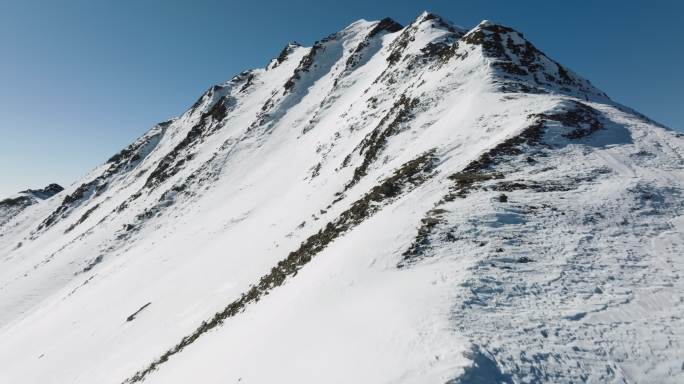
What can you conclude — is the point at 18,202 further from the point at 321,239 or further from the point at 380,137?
the point at 321,239

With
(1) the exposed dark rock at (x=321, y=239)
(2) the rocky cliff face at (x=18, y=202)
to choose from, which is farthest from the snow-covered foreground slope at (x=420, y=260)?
(2) the rocky cliff face at (x=18, y=202)

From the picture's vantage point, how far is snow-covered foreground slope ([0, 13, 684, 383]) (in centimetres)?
889

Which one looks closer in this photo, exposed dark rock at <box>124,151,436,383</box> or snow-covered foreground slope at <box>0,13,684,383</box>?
snow-covered foreground slope at <box>0,13,684,383</box>

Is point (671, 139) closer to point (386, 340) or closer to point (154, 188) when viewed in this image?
point (386, 340)

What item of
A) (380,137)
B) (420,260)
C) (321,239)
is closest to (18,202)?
(380,137)

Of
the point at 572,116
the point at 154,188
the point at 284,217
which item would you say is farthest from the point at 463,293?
the point at 154,188

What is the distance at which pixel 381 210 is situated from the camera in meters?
18.5

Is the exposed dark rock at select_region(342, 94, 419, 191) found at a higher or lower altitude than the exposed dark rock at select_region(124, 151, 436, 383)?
higher

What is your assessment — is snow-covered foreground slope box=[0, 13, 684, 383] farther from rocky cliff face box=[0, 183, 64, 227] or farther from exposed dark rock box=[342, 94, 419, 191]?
rocky cliff face box=[0, 183, 64, 227]

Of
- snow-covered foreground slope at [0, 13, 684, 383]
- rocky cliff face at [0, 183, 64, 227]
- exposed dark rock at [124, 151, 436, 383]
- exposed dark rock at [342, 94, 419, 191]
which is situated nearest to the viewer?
snow-covered foreground slope at [0, 13, 684, 383]

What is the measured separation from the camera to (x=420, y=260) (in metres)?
12.8

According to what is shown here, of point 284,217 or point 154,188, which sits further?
point 154,188

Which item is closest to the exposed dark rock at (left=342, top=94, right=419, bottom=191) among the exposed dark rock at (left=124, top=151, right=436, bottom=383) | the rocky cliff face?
the exposed dark rock at (left=124, top=151, right=436, bottom=383)

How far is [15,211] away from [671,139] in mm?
144423
